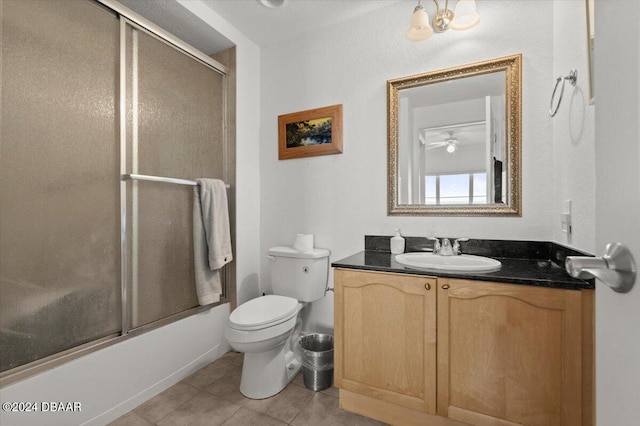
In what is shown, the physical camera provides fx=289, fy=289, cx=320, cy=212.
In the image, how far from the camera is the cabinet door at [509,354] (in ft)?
3.44

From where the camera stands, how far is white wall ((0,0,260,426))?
4.13 feet

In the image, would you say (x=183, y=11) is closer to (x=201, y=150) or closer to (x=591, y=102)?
(x=201, y=150)

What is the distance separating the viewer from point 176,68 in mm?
1872

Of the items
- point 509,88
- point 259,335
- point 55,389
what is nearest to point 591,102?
point 509,88

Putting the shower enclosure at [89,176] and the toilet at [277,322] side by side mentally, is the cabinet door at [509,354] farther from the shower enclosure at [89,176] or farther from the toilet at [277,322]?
the shower enclosure at [89,176]

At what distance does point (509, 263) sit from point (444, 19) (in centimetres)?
136

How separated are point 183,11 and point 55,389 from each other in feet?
6.95

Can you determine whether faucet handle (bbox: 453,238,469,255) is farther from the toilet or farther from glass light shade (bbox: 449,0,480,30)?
glass light shade (bbox: 449,0,480,30)

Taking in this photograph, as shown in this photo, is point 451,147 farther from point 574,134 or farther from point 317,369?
point 317,369

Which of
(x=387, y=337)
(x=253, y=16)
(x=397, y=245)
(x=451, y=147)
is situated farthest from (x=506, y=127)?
(x=253, y=16)

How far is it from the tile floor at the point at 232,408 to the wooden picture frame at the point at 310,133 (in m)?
1.53

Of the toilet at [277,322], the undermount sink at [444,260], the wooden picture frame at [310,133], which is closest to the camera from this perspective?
the undermount sink at [444,260]

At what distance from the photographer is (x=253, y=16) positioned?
201 centimetres

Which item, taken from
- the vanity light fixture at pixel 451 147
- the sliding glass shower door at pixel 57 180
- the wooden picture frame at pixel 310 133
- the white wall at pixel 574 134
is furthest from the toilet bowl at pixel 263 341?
the white wall at pixel 574 134
